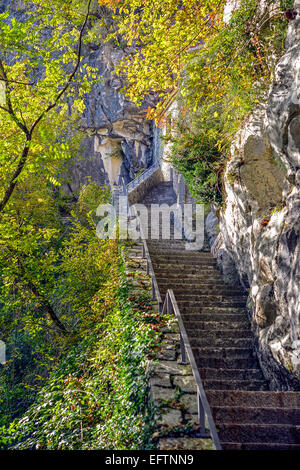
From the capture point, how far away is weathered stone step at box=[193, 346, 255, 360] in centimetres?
466

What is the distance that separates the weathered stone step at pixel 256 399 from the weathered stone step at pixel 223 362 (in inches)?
43.5

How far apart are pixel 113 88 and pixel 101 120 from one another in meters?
2.02

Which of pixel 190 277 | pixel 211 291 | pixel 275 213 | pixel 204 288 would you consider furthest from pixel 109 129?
pixel 275 213

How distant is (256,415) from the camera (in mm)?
3127

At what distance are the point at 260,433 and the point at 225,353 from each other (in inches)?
75.5

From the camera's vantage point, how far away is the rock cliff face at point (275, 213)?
378 centimetres

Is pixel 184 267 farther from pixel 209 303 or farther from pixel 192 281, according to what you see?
→ pixel 209 303

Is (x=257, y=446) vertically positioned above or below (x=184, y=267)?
below

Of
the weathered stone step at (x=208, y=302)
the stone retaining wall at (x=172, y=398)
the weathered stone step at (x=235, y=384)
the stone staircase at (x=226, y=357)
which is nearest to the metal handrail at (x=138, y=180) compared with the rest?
the stone staircase at (x=226, y=357)

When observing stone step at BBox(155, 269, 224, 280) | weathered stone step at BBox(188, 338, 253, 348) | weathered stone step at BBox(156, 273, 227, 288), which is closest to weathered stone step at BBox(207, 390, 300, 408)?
weathered stone step at BBox(188, 338, 253, 348)

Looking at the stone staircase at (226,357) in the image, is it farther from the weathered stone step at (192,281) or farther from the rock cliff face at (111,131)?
the rock cliff face at (111,131)

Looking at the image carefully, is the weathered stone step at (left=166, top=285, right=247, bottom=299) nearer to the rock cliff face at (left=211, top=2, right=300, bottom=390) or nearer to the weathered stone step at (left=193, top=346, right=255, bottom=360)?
the rock cliff face at (left=211, top=2, right=300, bottom=390)

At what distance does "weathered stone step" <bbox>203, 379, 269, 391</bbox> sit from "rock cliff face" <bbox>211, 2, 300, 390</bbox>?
0.18 meters

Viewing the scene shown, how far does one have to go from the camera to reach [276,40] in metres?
4.71
